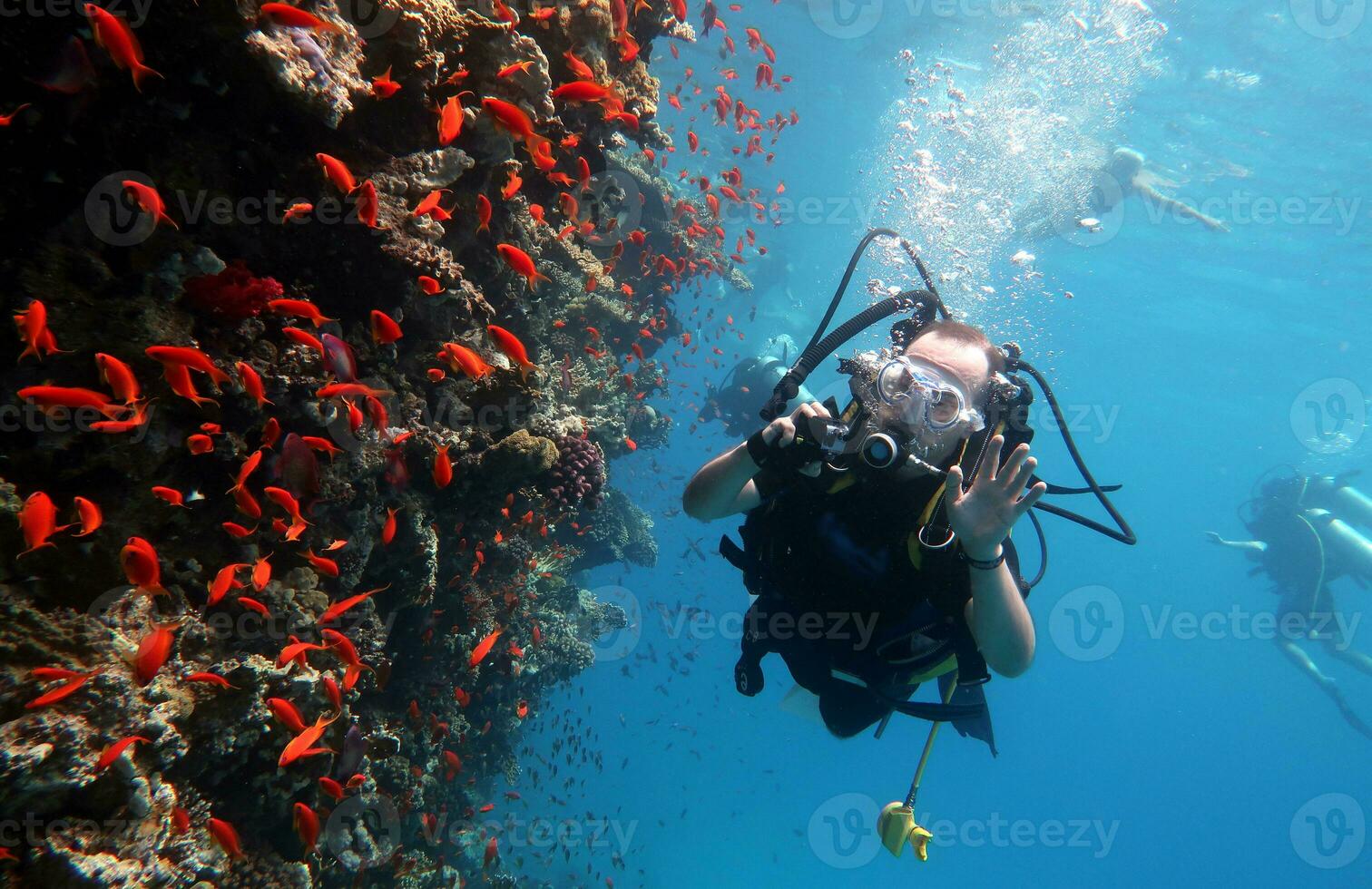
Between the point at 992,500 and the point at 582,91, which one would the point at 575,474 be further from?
the point at 992,500

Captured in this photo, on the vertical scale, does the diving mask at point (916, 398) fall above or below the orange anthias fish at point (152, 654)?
above

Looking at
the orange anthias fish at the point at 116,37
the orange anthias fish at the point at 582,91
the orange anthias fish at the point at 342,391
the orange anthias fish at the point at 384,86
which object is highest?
the orange anthias fish at the point at 582,91

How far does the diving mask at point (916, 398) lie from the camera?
2900 mm

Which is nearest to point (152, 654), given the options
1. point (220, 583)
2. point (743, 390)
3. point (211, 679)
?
point (220, 583)

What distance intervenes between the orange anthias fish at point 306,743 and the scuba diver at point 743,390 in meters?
12.2

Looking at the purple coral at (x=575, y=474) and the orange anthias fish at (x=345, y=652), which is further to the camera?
the purple coral at (x=575, y=474)

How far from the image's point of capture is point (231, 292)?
322 centimetres

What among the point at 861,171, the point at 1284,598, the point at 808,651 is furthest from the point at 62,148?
the point at 861,171

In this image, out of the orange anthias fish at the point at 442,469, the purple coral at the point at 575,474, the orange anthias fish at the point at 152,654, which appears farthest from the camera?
the purple coral at the point at 575,474

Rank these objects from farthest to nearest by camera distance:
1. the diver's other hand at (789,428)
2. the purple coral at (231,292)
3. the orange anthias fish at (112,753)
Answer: the purple coral at (231,292) < the diver's other hand at (789,428) < the orange anthias fish at (112,753)

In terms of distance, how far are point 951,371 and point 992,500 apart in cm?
99

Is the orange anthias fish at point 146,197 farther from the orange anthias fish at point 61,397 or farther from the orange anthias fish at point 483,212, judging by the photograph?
the orange anthias fish at point 483,212

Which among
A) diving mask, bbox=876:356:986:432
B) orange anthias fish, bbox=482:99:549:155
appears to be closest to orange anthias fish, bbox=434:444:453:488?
orange anthias fish, bbox=482:99:549:155

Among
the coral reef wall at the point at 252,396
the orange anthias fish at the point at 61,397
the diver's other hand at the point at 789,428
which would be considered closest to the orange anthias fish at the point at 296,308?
the coral reef wall at the point at 252,396
